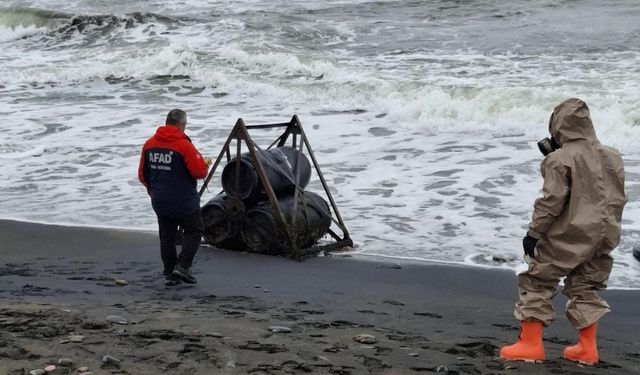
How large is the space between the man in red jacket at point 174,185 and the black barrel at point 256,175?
39.5 inches

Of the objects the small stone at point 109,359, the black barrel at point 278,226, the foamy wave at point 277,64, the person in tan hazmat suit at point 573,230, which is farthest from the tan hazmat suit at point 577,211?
the foamy wave at point 277,64

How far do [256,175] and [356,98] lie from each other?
9233 mm

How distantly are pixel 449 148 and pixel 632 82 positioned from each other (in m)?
5.13

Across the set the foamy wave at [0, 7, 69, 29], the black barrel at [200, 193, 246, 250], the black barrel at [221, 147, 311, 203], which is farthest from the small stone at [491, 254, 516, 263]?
the foamy wave at [0, 7, 69, 29]

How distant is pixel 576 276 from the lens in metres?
4.93

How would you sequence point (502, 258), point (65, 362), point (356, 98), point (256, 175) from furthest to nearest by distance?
point (356, 98) → point (256, 175) → point (502, 258) → point (65, 362)

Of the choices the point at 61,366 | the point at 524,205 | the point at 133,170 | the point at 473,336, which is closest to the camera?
the point at 61,366

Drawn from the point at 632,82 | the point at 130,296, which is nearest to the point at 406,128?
the point at 632,82

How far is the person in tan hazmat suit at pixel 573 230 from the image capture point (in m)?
4.74

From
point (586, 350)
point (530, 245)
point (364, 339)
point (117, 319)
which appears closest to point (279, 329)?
point (364, 339)

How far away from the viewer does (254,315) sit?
586cm

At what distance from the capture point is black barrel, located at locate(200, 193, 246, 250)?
8.11m

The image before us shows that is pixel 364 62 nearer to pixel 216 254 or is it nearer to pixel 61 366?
pixel 216 254

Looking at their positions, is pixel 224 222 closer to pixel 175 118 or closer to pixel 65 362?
pixel 175 118
